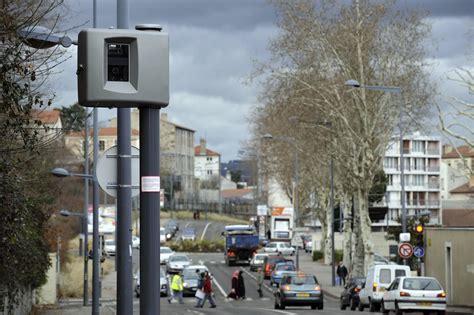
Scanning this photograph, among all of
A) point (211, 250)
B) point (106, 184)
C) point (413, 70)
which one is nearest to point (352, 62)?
point (413, 70)

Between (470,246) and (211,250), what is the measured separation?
68416 mm

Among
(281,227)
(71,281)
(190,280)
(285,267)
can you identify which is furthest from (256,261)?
(281,227)

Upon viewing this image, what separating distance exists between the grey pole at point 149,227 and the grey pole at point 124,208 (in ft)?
13.2

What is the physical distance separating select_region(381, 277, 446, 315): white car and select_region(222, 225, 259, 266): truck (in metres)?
49.1

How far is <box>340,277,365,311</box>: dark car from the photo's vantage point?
4638 cm

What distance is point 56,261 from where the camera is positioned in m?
52.5

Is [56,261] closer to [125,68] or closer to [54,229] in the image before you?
[54,229]

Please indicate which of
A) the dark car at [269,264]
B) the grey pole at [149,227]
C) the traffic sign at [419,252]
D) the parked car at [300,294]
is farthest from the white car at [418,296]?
the dark car at [269,264]

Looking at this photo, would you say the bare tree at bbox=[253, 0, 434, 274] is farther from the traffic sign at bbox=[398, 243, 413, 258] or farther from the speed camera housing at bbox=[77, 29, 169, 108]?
the speed camera housing at bbox=[77, 29, 169, 108]

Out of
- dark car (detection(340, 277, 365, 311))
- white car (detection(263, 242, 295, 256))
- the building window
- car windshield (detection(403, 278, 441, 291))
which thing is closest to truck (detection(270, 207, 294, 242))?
white car (detection(263, 242, 295, 256))

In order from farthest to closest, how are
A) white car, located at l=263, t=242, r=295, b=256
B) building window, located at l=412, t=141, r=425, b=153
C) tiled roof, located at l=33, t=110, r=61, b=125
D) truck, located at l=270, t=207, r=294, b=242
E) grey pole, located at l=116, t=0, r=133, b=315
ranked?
1. building window, located at l=412, t=141, r=425, b=153
2. truck, located at l=270, t=207, r=294, b=242
3. white car, located at l=263, t=242, r=295, b=256
4. tiled roof, located at l=33, t=110, r=61, b=125
5. grey pole, located at l=116, t=0, r=133, b=315

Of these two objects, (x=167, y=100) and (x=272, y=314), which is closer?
(x=167, y=100)

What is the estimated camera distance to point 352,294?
46812mm

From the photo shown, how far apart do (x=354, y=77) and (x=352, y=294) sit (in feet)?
44.6
